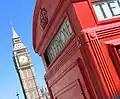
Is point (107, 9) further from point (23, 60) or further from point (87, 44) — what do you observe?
point (23, 60)

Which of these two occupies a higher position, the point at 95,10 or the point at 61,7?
the point at 61,7

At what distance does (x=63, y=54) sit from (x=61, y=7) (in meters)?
0.61

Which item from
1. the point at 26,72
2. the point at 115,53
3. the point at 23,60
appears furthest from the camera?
the point at 23,60

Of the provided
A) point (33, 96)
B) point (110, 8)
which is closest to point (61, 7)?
point (110, 8)

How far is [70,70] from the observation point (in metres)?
3.41

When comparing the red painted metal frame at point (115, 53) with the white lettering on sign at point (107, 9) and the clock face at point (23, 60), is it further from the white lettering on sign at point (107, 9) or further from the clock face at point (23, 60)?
the clock face at point (23, 60)

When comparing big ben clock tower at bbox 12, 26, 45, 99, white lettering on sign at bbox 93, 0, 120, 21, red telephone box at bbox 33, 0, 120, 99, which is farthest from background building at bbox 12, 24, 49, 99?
white lettering on sign at bbox 93, 0, 120, 21

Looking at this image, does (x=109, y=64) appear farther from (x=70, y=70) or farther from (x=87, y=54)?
(x=70, y=70)

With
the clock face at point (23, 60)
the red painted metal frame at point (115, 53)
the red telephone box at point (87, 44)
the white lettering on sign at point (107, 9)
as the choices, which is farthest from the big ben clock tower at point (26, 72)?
the red painted metal frame at point (115, 53)

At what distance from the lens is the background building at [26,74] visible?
90.9 m

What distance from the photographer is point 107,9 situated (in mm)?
3025

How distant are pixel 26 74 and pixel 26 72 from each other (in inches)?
29.5

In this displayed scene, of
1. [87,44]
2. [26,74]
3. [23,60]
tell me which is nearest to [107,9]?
[87,44]

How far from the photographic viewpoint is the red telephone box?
2.76 metres
